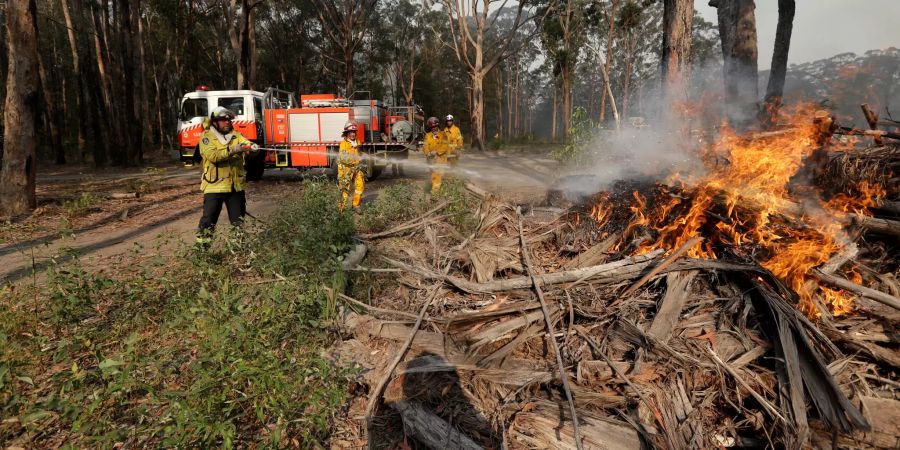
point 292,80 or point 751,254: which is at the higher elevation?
point 292,80

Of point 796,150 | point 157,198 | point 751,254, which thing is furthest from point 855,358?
point 157,198

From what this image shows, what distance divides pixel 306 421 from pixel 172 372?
1.27 m

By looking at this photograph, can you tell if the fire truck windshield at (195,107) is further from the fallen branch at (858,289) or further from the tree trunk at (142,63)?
the fallen branch at (858,289)

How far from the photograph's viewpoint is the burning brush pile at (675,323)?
2953 millimetres

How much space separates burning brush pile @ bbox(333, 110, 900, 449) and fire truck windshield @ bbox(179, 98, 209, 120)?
11.8 metres

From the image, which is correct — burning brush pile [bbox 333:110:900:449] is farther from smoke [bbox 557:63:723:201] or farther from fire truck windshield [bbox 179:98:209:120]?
fire truck windshield [bbox 179:98:209:120]

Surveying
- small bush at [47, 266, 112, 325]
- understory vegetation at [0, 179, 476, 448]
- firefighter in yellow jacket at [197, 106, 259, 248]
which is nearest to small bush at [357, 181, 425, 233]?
understory vegetation at [0, 179, 476, 448]

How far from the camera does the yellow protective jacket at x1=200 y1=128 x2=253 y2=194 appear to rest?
556cm

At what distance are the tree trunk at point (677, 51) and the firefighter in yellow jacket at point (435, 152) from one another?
4.35 metres

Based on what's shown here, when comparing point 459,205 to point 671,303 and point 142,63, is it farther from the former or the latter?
point 142,63

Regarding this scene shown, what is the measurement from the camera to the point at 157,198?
1142cm

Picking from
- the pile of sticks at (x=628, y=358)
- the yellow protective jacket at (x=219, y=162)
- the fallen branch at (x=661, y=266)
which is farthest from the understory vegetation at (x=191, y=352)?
the fallen branch at (x=661, y=266)

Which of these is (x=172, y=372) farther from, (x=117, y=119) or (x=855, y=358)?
(x=117, y=119)

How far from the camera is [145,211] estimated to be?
984 centimetres
